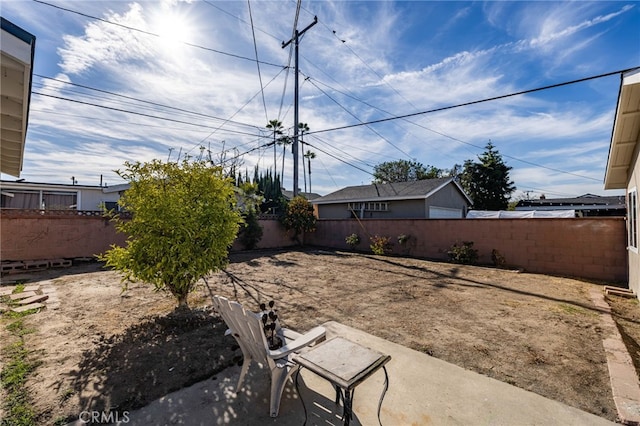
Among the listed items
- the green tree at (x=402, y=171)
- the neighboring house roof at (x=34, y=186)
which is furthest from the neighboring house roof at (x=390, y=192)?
the green tree at (x=402, y=171)

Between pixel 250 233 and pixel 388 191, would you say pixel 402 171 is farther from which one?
pixel 250 233

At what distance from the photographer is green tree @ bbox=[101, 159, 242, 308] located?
156 inches

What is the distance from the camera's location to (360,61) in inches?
428

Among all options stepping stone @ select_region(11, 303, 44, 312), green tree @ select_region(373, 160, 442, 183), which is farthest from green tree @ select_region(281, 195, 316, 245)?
green tree @ select_region(373, 160, 442, 183)

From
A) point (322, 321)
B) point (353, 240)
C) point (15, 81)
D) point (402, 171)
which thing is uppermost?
point (402, 171)

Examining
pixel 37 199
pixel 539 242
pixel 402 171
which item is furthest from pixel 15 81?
pixel 402 171

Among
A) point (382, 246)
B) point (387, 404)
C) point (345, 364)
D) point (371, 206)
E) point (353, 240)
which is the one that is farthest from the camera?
point (371, 206)

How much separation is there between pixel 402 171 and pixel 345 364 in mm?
38130

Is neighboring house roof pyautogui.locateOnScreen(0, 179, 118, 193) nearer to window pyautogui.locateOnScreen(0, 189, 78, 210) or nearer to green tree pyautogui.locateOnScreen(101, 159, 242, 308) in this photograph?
window pyautogui.locateOnScreen(0, 189, 78, 210)

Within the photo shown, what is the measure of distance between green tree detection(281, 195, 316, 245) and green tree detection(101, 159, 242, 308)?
11.0m

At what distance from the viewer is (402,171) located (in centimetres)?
3756

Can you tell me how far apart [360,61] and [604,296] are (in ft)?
34.5

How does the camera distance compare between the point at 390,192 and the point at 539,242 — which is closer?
the point at 539,242

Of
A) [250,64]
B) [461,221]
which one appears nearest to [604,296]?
[461,221]
